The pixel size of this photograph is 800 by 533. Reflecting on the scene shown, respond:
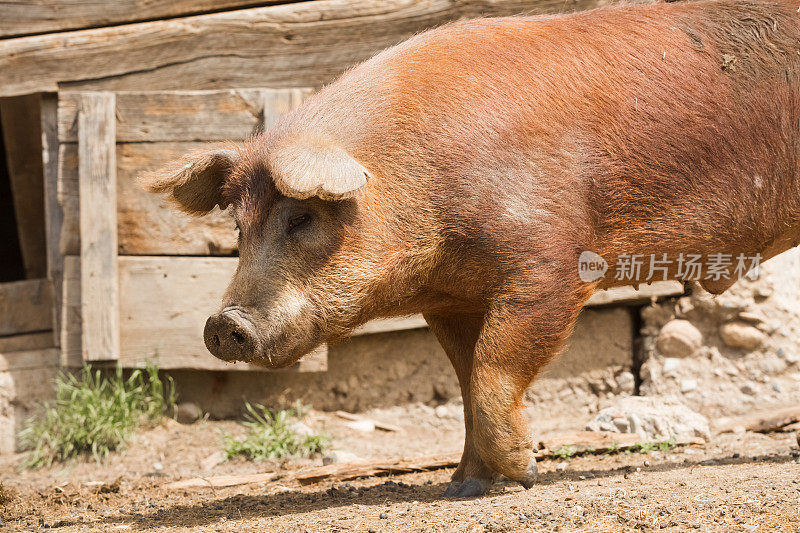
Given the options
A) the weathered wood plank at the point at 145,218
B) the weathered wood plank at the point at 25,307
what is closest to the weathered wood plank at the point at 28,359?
the weathered wood plank at the point at 25,307

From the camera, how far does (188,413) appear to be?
654 centimetres

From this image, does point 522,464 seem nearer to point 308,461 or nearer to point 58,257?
point 308,461

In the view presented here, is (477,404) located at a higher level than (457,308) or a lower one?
lower

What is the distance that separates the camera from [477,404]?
397 centimetres

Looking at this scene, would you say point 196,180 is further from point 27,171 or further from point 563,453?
point 27,171

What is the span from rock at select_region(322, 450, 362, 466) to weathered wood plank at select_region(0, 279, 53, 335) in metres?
2.50

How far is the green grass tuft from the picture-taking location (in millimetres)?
6086

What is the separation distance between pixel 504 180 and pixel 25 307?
172 inches

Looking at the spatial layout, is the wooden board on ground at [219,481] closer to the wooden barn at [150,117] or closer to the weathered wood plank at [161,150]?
the wooden barn at [150,117]

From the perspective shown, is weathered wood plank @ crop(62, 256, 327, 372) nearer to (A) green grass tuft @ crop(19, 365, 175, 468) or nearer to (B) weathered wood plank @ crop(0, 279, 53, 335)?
(A) green grass tuft @ crop(19, 365, 175, 468)

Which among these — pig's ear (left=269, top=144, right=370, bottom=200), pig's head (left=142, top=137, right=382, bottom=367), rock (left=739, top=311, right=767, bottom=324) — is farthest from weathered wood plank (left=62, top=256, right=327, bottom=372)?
rock (left=739, top=311, right=767, bottom=324)

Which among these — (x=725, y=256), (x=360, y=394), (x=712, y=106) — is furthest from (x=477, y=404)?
(x=360, y=394)

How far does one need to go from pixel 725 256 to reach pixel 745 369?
233 centimetres

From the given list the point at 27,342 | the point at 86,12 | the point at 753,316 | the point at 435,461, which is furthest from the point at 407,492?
the point at 86,12
